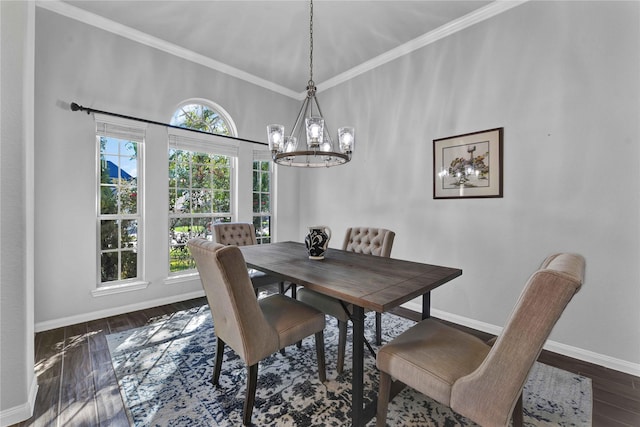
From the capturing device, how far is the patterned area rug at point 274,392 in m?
1.60

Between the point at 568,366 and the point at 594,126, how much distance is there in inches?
75.3

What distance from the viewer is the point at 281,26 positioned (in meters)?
2.97

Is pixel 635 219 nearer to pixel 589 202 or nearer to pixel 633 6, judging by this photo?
pixel 589 202

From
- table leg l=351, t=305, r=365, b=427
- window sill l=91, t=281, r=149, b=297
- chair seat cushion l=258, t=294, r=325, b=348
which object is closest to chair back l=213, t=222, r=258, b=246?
window sill l=91, t=281, r=149, b=297

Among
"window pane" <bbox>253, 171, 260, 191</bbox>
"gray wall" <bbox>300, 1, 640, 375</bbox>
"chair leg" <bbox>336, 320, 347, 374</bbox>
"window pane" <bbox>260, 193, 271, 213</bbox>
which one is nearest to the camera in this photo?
"chair leg" <bbox>336, 320, 347, 374</bbox>

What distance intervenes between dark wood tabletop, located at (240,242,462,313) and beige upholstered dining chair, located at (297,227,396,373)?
0.96 feet

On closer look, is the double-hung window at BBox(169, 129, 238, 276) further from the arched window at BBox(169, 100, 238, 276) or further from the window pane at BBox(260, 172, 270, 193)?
the window pane at BBox(260, 172, 270, 193)

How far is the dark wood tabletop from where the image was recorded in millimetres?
1402

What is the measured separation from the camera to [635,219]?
203cm

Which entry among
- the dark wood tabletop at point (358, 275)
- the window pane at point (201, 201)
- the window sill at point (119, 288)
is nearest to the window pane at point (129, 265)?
the window sill at point (119, 288)

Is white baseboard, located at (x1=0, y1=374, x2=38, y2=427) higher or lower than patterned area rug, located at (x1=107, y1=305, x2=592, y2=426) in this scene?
higher

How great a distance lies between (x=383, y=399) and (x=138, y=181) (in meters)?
3.38

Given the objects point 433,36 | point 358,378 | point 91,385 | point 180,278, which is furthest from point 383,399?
point 433,36

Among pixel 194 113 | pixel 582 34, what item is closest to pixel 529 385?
pixel 582 34
